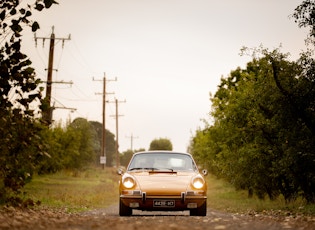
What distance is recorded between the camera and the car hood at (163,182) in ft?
40.3

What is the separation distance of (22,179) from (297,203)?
32.1 feet

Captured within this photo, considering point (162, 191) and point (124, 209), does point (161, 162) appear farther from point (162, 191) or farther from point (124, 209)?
point (124, 209)

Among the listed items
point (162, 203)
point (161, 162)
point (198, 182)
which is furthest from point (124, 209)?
point (198, 182)

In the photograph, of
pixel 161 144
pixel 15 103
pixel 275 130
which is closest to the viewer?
pixel 15 103

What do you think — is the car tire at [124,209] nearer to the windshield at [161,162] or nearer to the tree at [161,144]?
the windshield at [161,162]

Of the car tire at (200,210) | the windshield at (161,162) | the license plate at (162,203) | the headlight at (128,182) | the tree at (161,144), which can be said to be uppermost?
the tree at (161,144)

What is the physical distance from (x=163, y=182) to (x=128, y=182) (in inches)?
33.4

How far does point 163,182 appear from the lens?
492 inches

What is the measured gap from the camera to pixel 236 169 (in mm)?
21062

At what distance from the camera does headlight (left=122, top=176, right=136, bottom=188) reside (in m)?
12.5

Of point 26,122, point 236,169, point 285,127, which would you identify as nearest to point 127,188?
point 26,122

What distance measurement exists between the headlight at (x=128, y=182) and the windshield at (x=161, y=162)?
935 millimetres

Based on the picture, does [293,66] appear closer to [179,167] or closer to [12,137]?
[179,167]

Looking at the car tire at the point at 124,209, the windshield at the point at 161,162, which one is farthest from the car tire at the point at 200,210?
the car tire at the point at 124,209
